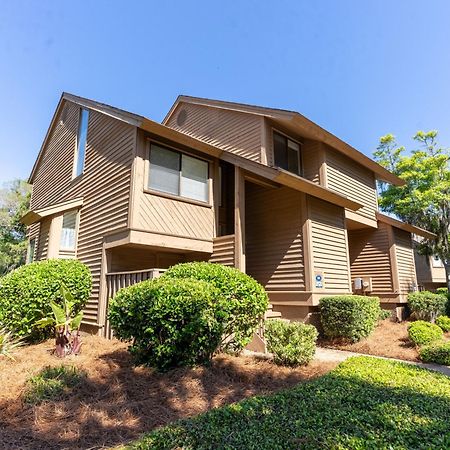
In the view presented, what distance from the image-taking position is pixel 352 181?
13.3 m

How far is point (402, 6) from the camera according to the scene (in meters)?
9.76

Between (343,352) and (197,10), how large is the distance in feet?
39.0

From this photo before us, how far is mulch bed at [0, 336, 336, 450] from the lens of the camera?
11.0 ft

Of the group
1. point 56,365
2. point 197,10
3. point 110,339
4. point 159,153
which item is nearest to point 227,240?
point 159,153

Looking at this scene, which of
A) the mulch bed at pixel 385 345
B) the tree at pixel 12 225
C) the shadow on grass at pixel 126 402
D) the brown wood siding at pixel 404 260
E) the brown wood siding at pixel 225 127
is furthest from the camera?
the tree at pixel 12 225

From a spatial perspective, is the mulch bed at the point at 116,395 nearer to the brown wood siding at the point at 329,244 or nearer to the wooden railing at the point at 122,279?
the wooden railing at the point at 122,279

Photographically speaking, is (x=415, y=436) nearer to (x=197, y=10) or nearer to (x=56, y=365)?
(x=56, y=365)

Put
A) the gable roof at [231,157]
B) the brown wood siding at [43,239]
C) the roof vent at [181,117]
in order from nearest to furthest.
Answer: the gable roof at [231,157]
the brown wood siding at [43,239]
the roof vent at [181,117]

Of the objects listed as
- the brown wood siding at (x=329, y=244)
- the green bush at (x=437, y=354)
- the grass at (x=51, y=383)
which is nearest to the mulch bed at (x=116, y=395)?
the grass at (x=51, y=383)

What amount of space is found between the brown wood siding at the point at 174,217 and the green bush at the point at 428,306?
877 cm

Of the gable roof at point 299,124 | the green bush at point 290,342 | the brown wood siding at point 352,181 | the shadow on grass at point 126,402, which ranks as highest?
the gable roof at point 299,124

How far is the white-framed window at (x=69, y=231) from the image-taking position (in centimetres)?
1144

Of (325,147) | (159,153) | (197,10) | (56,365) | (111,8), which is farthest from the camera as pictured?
(325,147)

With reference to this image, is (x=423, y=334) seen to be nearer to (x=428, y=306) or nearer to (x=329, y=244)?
(x=329, y=244)
